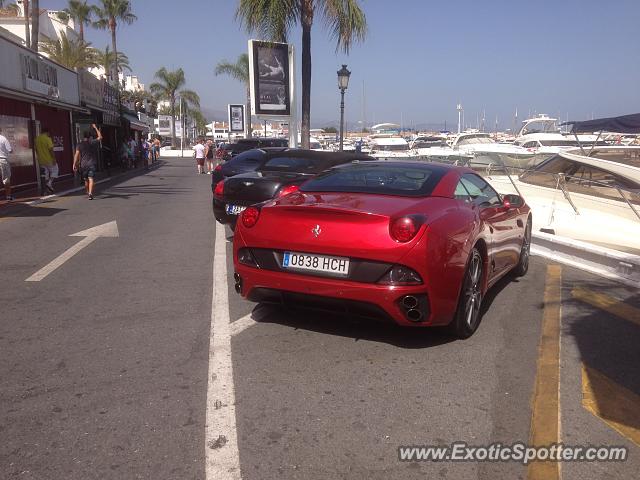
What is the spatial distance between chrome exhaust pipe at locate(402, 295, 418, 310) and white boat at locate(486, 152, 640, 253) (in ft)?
19.1

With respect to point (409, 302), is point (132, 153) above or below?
above

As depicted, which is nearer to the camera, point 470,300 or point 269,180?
point 470,300

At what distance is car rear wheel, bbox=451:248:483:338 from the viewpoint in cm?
452

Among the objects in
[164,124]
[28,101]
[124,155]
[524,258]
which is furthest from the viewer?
[164,124]

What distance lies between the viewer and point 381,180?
521cm

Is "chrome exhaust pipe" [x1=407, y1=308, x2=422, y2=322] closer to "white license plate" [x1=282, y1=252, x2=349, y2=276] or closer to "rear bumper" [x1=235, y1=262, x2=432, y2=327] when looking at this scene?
"rear bumper" [x1=235, y1=262, x2=432, y2=327]

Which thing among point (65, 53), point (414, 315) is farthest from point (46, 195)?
point (65, 53)

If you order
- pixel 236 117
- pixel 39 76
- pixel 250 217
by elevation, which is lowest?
pixel 250 217

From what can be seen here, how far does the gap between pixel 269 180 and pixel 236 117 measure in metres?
49.1

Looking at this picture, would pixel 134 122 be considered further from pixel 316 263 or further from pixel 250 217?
pixel 316 263

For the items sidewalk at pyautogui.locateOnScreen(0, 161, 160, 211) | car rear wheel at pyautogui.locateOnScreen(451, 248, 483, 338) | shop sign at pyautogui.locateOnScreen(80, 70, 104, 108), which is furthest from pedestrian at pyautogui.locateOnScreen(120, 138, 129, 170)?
car rear wheel at pyautogui.locateOnScreen(451, 248, 483, 338)

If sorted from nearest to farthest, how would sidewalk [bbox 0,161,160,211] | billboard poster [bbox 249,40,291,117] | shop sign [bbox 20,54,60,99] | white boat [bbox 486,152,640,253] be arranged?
white boat [bbox 486,152,640,253] → sidewalk [bbox 0,161,160,211] → shop sign [bbox 20,54,60,99] → billboard poster [bbox 249,40,291,117]

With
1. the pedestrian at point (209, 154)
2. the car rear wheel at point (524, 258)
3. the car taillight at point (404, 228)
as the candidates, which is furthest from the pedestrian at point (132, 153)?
the car taillight at point (404, 228)

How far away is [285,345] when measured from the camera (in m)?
4.46
